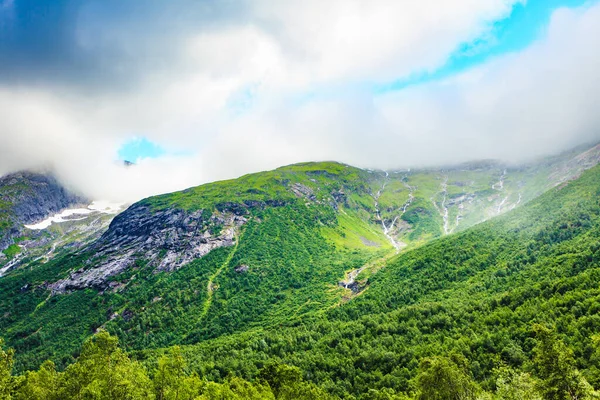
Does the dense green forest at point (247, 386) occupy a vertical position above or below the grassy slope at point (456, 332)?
above

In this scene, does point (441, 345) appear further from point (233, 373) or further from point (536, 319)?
point (233, 373)

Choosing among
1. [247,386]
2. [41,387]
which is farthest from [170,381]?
[247,386]

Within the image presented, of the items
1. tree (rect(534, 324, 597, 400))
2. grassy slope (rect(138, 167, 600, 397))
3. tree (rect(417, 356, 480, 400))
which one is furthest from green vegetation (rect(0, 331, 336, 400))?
grassy slope (rect(138, 167, 600, 397))

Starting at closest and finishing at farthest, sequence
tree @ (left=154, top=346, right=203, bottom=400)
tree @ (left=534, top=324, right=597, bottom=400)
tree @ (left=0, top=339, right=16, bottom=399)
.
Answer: tree @ (left=534, top=324, right=597, bottom=400) < tree @ (left=0, top=339, right=16, bottom=399) < tree @ (left=154, top=346, right=203, bottom=400)

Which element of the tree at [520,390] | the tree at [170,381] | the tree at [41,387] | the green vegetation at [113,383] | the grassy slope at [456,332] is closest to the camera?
the tree at [520,390]

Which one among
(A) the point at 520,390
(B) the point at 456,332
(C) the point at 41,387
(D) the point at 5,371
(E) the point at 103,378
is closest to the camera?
(A) the point at 520,390

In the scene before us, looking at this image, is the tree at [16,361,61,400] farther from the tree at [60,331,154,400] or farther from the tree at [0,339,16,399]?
the tree at [0,339,16,399]

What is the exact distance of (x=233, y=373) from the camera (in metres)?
145

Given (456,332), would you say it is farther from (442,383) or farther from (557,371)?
(557,371)

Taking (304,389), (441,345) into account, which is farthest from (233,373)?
(441,345)

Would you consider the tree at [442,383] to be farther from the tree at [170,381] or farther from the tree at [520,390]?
the tree at [170,381]

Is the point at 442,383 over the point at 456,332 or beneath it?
over

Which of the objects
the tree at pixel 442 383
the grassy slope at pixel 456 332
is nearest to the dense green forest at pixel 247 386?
the tree at pixel 442 383

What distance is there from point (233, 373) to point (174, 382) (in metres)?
79.6
